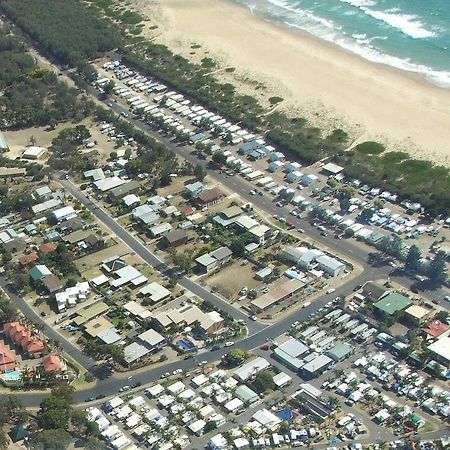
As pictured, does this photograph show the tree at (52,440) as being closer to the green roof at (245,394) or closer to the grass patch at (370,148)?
the green roof at (245,394)

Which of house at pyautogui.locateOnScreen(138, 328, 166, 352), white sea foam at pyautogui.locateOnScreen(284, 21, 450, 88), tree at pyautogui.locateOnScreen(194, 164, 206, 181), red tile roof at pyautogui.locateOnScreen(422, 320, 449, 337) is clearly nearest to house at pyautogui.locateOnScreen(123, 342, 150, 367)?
house at pyautogui.locateOnScreen(138, 328, 166, 352)

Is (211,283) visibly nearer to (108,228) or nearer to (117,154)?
(108,228)

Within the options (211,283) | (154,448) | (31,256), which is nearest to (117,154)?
(31,256)

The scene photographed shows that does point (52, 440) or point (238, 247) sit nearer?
point (52, 440)

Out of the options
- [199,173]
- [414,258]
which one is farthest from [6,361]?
[414,258]

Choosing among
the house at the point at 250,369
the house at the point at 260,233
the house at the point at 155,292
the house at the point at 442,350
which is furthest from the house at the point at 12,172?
the house at the point at 442,350

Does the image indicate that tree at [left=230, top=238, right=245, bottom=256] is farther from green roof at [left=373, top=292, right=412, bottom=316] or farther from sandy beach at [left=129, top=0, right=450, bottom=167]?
sandy beach at [left=129, top=0, right=450, bottom=167]

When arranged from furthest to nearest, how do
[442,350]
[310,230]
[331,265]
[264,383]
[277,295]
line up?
[310,230] < [331,265] < [277,295] < [442,350] < [264,383]

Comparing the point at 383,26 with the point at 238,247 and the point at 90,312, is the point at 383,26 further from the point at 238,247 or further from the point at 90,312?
the point at 90,312
